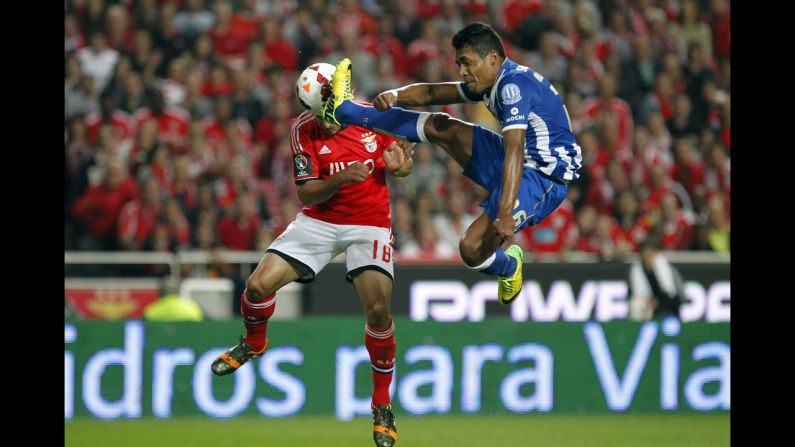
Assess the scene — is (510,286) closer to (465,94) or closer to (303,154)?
(465,94)

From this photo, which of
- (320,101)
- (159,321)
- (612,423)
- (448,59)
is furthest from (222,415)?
(448,59)

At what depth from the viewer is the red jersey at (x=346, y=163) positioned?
8.89 metres

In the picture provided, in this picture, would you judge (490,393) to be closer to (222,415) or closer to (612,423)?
(612,423)

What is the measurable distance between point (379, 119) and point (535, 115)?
103cm

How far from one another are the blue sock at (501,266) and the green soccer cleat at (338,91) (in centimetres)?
139

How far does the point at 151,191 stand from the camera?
1423 cm

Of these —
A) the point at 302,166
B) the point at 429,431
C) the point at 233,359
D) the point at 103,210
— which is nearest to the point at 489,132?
the point at 302,166

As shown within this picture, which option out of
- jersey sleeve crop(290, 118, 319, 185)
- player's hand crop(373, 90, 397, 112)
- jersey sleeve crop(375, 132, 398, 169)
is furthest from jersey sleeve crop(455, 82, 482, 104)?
jersey sleeve crop(290, 118, 319, 185)

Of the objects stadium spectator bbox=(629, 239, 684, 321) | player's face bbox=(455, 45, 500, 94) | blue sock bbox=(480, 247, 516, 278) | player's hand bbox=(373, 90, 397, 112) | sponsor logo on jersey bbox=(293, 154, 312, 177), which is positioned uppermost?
player's face bbox=(455, 45, 500, 94)

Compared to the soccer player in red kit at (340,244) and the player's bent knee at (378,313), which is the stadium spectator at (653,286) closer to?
the soccer player in red kit at (340,244)

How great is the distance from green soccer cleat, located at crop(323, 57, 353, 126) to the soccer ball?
0.04 m

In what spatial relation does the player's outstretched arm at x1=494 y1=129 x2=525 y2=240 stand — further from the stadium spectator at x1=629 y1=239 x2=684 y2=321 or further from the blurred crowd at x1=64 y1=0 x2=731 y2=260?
the blurred crowd at x1=64 y1=0 x2=731 y2=260

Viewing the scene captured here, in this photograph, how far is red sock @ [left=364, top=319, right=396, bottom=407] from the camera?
904 cm

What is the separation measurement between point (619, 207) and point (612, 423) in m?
3.92
